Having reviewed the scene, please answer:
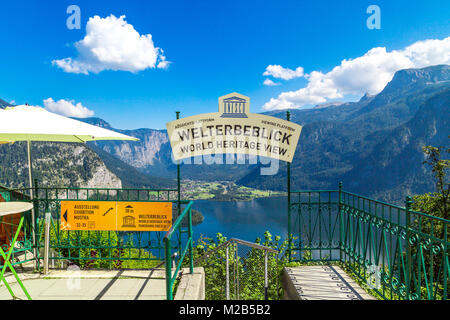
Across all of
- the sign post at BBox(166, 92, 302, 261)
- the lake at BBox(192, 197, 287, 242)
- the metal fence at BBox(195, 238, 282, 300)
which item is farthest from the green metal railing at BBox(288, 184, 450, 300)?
the lake at BBox(192, 197, 287, 242)

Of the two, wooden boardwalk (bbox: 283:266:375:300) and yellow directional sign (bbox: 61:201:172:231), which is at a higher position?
yellow directional sign (bbox: 61:201:172:231)

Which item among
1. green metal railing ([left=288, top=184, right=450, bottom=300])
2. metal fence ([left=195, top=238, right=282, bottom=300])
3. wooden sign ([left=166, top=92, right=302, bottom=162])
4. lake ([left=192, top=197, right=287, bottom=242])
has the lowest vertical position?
lake ([left=192, top=197, right=287, bottom=242])

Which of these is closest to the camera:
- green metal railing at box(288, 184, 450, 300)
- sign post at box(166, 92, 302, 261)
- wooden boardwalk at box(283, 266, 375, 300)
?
green metal railing at box(288, 184, 450, 300)

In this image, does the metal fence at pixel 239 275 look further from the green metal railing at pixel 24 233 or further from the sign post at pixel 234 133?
the green metal railing at pixel 24 233

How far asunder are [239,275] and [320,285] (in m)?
1.97

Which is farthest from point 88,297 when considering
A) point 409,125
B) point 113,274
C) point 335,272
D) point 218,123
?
point 409,125

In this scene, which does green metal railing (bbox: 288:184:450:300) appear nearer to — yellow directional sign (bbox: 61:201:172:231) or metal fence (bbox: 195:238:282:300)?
metal fence (bbox: 195:238:282:300)

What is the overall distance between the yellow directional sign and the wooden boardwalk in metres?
2.41

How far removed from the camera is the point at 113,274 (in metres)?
4.23

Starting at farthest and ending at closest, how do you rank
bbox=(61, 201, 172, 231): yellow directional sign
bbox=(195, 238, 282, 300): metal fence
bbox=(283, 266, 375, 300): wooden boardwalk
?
bbox=(195, 238, 282, 300): metal fence < bbox=(61, 201, 172, 231): yellow directional sign < bbox=(283, 266, 375, 300): wooden boardwalk

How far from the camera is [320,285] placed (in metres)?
4.58

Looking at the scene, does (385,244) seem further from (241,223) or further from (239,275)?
(241,223)

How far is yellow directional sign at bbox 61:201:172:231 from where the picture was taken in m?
4.65

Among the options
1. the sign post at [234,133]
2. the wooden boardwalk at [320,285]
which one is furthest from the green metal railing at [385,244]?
the sign post at [234,133]
